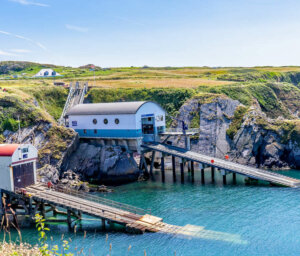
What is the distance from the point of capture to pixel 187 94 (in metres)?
79.7

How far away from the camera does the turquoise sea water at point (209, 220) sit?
30.4 meters

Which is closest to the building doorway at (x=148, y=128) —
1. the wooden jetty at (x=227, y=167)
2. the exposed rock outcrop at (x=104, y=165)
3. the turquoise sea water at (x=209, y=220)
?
the wooden jetty at (x=227, y=167)

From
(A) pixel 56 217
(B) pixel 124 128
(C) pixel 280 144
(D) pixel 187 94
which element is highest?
(D) pixel 187 94

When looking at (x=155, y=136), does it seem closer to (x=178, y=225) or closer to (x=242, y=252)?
(x=178, y=225)

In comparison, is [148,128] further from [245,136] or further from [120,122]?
[245,136]

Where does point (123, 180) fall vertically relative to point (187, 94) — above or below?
below

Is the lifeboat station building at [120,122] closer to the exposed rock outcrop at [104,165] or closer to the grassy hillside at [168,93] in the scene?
the exposed rock outcrop at [104,165]

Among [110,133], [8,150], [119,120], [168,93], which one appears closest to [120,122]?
[119,120]

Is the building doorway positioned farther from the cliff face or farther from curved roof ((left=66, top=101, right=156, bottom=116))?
the cliff face

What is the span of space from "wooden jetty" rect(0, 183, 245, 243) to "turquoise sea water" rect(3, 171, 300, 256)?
794mm

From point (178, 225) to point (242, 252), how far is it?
7.76 metres

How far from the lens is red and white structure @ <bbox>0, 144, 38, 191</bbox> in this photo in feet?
131

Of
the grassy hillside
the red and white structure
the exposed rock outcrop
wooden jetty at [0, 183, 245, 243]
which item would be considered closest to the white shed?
the exposed rock outcrop

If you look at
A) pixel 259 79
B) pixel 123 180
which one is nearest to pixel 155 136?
pixel 123 180
